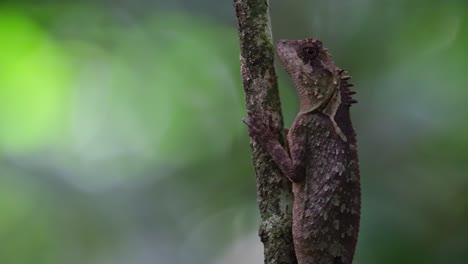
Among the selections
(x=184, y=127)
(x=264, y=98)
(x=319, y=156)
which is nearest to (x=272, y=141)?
(x=264, y=98)

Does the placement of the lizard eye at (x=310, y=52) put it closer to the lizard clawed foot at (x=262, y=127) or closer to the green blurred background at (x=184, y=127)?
the lizard clawed foot at (x=262, y=127)

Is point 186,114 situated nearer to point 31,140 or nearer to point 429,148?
point 31,140

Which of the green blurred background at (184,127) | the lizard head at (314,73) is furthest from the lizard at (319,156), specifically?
the green blurred background at (184,127)

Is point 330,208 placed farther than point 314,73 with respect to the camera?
No

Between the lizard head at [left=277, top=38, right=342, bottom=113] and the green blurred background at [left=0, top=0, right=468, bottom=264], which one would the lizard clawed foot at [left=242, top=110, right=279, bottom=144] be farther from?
the green blurred background at [left=0, top=0, right=468, bottom=264]

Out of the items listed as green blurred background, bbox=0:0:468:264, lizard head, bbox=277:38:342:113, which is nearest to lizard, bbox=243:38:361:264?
lizard head, bbox=277:38:342:113

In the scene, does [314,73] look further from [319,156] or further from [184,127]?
[184,127]

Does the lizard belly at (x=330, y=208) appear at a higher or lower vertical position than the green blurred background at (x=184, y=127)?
lower
